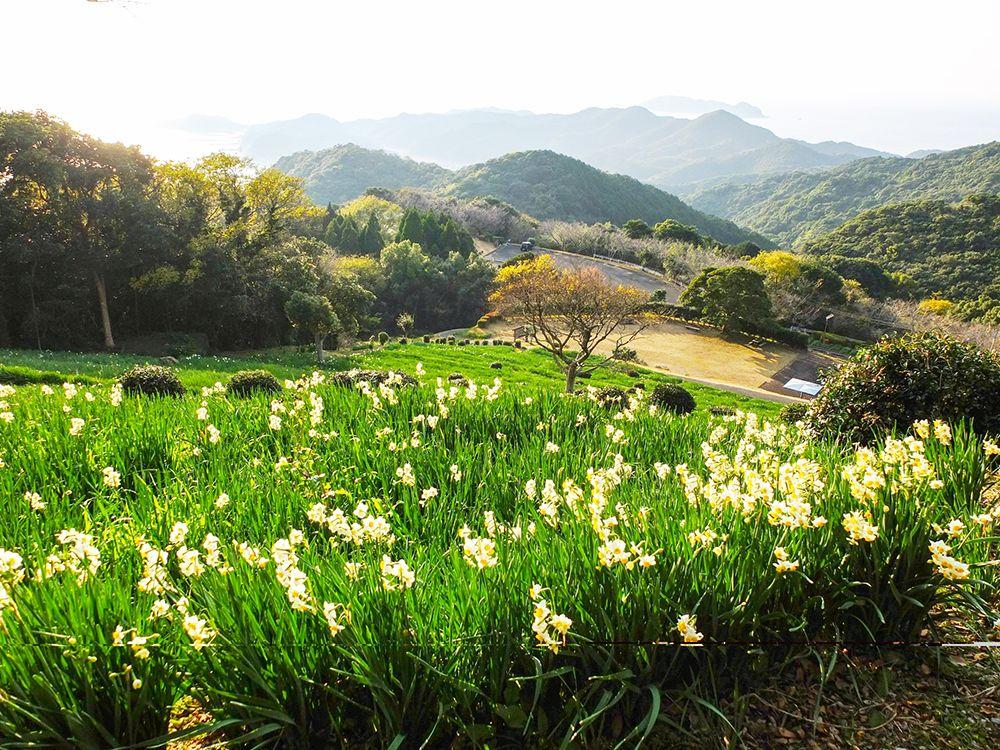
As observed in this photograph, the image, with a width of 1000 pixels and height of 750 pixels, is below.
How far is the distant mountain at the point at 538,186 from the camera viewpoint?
116 meters

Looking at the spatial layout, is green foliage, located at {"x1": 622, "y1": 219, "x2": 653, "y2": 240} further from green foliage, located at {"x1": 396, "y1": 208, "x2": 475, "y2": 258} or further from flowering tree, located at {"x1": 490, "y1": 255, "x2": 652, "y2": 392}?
flowering tree, located at {"x1": 490, "y1": 255, "x2": 652, "y2": 392}

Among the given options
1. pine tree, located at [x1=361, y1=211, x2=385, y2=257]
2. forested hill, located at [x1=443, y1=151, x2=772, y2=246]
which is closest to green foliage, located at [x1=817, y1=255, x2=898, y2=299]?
pine tree, located at [x1=361, y1=211, x2=385, y2=257]

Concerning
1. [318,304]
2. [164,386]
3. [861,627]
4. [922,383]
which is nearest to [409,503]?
[861,627]

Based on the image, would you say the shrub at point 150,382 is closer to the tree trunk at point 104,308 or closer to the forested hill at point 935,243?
the tree trunk at point 104,308

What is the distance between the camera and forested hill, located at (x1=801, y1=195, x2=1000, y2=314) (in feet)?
214

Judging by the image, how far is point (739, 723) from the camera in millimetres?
2439

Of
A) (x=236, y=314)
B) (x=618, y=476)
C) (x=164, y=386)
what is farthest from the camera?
(x=236, y=314)

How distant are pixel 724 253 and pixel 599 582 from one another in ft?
226

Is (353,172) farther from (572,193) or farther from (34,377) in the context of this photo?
(34,377)

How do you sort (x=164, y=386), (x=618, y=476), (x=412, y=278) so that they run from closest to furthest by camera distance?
(x=618, y=476), (x=164, y=386), (x=412, y=278)

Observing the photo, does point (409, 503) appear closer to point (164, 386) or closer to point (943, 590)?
point (943, 590)

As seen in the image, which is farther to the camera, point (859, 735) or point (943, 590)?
point (943, 590)

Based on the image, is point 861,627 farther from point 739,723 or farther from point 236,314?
point 236,314

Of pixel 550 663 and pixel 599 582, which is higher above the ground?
pixel 599 582
